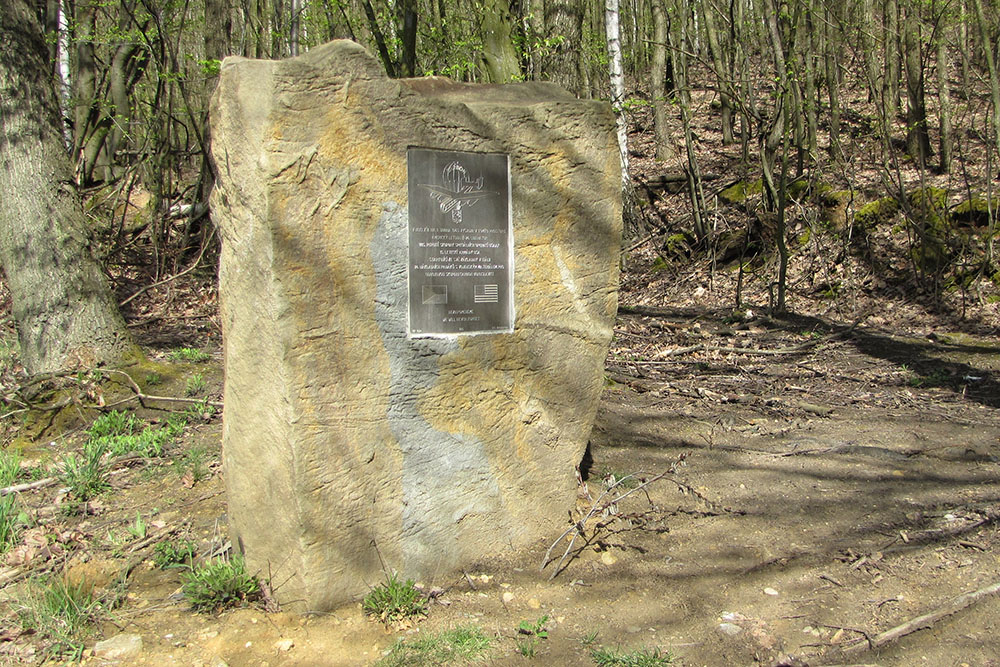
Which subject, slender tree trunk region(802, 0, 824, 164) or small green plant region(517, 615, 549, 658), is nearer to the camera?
small green plant region(517, 615, 549, 658)

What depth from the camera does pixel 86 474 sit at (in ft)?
14.1

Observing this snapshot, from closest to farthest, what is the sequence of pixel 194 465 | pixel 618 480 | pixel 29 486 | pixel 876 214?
pixel 29 486
pixel 618 480
pixel 194 465
pixel 876 214

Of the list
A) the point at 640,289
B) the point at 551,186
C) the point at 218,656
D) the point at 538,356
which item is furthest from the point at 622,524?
the point at 640,289

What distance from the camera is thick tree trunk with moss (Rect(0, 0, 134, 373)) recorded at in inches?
207

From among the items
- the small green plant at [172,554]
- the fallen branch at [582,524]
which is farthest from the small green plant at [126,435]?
the fallen branch at [582,524]

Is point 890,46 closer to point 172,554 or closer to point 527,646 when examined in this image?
point 527,646

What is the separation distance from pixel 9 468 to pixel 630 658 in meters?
3.78

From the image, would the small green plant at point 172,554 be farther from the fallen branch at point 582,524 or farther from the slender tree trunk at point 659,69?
the slender tree trunk at point 659,69

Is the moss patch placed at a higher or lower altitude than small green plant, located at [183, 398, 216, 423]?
higher

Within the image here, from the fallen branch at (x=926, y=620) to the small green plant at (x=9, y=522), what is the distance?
3.92m

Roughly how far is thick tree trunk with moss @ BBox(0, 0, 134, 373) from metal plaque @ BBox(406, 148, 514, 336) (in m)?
3.37

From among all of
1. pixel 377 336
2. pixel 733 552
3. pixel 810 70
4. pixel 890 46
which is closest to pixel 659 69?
pixel 890 46

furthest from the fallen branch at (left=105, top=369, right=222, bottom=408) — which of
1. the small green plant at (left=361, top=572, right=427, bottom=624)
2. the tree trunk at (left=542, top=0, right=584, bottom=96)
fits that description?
the tree trunk at (left=542, top=0, right=584, bottom=96)

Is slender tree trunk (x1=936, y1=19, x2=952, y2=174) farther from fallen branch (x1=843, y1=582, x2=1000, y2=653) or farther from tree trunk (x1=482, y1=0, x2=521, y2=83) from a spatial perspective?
fallen branch (x1=843, y1=582, x2=1000, y2=653)
